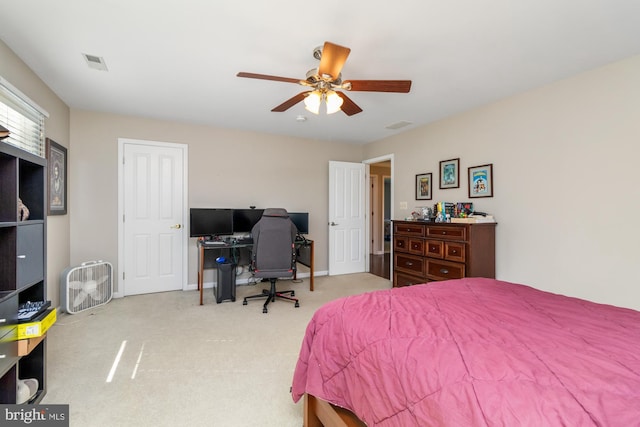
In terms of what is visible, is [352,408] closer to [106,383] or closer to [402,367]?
[402,367]

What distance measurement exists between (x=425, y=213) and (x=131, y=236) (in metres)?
3.99

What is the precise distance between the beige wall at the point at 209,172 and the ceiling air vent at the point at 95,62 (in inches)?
57.1

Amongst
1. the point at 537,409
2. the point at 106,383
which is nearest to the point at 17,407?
the point at 106,383


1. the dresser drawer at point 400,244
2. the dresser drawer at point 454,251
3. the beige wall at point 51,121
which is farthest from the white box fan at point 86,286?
the dresser drawer at point 454,251

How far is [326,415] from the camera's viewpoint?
1341 mm

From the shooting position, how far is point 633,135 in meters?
2.23

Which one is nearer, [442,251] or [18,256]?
[18,256]

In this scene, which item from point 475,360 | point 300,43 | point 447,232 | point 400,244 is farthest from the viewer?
point 400,244

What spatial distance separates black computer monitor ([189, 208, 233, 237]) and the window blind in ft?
5.34

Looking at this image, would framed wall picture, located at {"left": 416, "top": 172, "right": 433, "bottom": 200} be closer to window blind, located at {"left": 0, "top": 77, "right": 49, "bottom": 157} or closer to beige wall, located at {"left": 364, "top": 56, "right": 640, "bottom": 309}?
beige wall, located at {"left": 364, "top": 56, "right": 640, "bottom": 309}

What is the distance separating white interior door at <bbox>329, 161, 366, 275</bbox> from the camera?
5.04 m

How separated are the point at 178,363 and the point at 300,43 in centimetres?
260

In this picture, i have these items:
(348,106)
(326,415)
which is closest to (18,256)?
(326,415)

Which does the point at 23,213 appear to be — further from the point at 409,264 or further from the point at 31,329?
the point at 409,264
